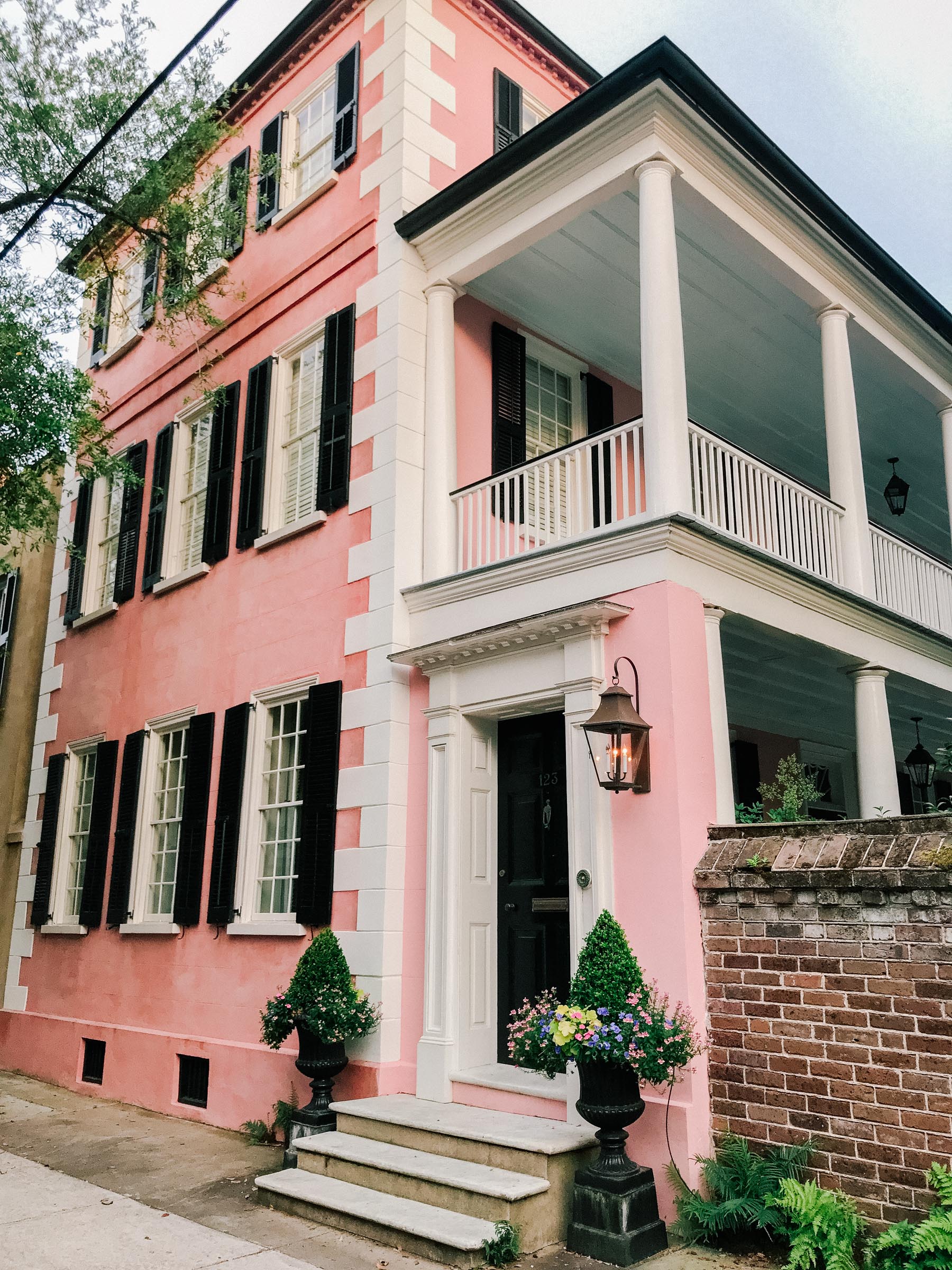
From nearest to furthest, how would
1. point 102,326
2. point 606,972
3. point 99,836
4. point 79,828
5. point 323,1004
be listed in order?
point 606,972
point 323,1004
point 99,836
point 79,828
point 102,326

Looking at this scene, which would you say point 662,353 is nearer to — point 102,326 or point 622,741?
point 622,741

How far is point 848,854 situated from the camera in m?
5.29

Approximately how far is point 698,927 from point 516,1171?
163cm

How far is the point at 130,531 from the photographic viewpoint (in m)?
11.3

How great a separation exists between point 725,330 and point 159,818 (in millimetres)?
7190

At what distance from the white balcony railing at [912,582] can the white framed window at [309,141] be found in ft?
20.5

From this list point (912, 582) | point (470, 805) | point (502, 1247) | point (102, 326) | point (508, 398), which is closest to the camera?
point (502, 1247)

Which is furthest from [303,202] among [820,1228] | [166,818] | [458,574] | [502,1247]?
[820,1228]

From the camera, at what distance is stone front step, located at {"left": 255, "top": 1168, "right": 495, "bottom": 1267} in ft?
16.2

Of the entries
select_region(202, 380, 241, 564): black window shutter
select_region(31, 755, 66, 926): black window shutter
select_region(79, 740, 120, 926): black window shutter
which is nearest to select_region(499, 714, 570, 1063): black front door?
select_region(202, 380, 241, 564): black window shutter

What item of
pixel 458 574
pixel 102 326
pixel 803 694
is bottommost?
pixel 803 694

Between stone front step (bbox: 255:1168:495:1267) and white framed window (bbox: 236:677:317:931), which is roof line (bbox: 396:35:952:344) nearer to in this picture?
white framed window (bbox: 236:677:317:931)

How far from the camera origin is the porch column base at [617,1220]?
4996 millimetres

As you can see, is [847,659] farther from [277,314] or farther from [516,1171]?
[277,314]
